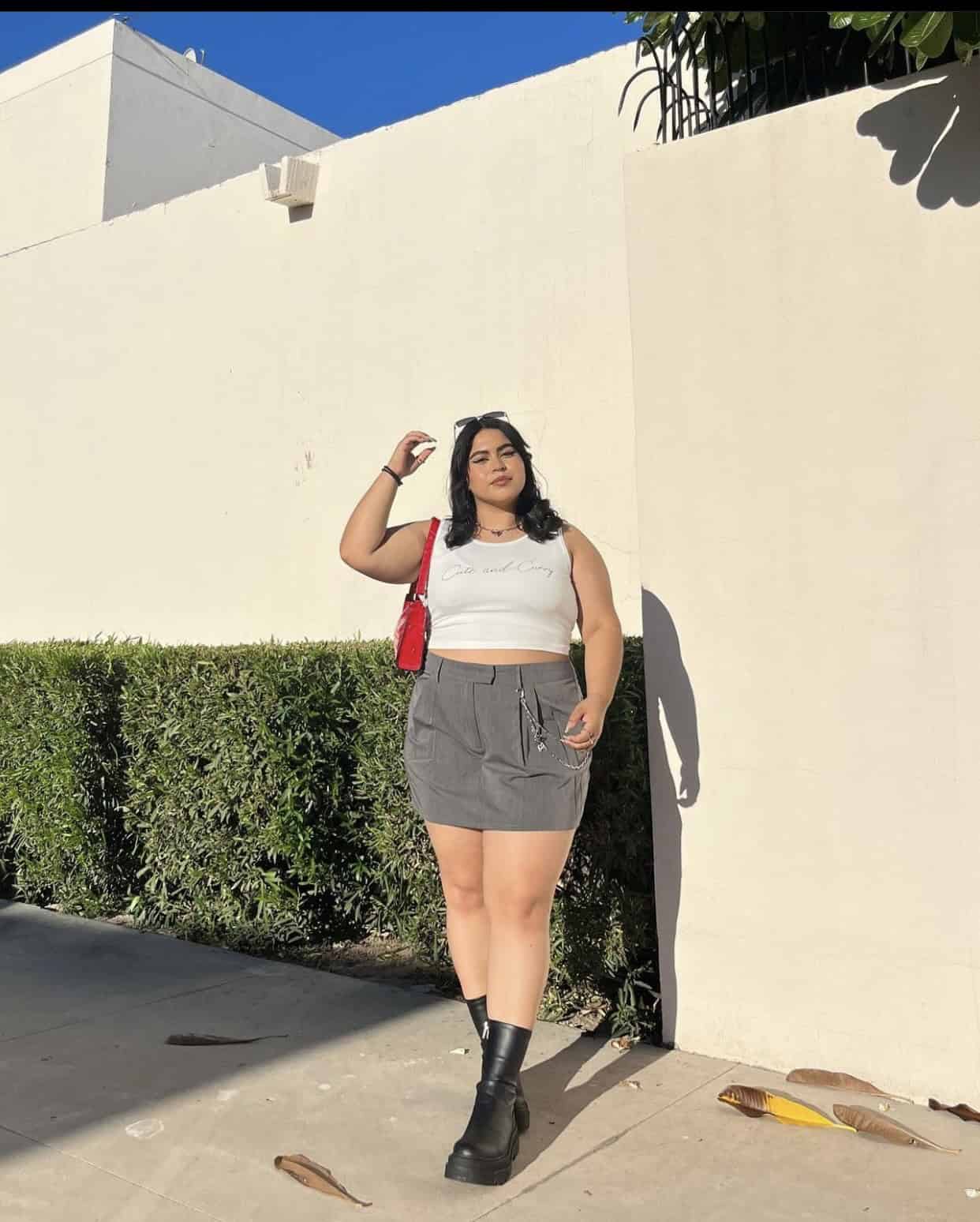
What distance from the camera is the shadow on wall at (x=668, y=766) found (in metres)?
3.77

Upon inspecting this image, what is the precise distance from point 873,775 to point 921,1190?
105cm

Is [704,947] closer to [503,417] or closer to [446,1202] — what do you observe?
[446,1202]

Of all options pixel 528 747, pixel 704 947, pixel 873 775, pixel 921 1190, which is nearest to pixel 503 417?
pixel 528 747

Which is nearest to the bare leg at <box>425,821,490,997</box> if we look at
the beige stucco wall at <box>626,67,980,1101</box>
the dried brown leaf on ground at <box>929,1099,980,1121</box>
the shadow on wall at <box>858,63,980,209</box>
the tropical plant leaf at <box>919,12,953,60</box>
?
the beige stucco wall at <box>626,67,980,1101</box>

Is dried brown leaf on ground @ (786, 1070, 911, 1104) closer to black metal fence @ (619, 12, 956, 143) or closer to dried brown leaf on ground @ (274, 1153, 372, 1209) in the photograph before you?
dried brown leaf on ground @ (274, 1153, 372, 1209)

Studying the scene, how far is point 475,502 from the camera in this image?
11.3ft

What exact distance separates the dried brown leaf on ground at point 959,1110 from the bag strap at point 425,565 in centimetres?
194

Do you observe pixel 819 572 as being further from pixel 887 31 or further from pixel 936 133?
pixel 887 31

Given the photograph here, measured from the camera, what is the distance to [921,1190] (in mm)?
2867

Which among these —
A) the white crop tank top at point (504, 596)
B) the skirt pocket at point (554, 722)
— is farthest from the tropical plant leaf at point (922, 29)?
the skirt pocket at point (554, 722)

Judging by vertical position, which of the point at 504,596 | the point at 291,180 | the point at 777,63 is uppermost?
the point at 291,180

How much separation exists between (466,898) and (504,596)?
2.72ft

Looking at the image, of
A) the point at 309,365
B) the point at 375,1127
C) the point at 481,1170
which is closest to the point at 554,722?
the point at 481,1170

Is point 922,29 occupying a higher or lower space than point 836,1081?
higher
